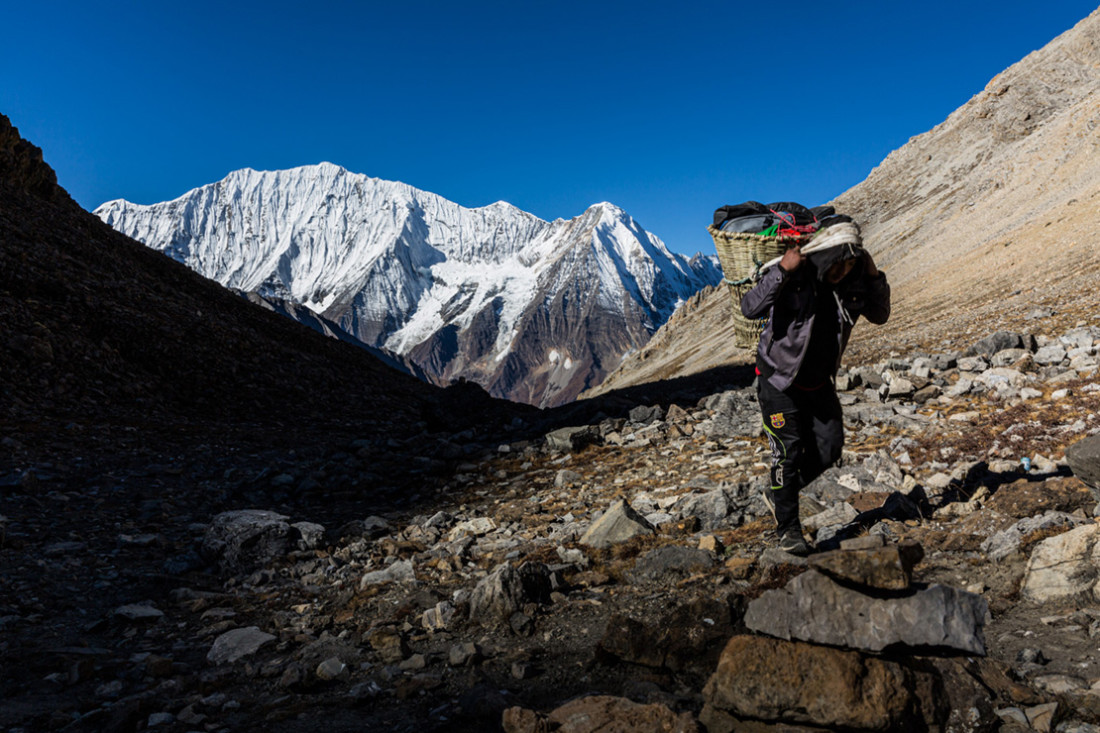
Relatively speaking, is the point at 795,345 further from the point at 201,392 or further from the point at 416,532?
the point at 201,392

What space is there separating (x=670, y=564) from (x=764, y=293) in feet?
7.44

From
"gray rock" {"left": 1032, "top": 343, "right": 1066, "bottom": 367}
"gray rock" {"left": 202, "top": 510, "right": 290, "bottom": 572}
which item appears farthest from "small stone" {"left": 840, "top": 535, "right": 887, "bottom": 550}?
"gray rock" {"left": 1032, "top": 343, "right": 1066, "bottom": 367}

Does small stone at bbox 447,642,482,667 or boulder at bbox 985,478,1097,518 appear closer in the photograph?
small stone at bbox 447,642,482,667

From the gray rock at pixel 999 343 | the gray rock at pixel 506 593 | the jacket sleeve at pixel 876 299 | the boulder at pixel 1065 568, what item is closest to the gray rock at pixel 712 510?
the gray rock at pixel 506 593

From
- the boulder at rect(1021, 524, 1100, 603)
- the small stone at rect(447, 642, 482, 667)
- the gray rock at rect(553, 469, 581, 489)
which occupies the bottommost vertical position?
the boulder at rect(1021, 524, 1100, 603)

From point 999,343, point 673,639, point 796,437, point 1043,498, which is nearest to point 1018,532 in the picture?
point 1043,498

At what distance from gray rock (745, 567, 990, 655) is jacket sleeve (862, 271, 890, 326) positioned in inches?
91.9

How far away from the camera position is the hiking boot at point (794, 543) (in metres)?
4.49

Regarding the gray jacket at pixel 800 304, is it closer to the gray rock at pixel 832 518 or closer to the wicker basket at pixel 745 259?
the wicker basket at pixel 745 259

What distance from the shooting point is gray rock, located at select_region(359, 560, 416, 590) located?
205 inches

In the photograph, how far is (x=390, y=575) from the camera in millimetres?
5312

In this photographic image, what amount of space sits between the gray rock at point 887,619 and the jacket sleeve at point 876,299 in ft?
7.66

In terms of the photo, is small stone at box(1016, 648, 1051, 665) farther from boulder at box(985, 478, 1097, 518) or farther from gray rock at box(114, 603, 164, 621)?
gray rock at box(114, 603, 164, 621)

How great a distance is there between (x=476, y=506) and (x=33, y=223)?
2345cm
